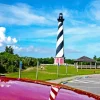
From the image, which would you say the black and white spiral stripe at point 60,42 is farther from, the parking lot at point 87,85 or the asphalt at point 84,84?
the parking lot at point 87,85

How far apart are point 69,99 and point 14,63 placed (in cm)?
3969

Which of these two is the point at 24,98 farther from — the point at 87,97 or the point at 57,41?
the point at 57,41

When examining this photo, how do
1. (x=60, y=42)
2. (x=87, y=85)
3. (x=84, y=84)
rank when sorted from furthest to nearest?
(x=60, y=42) → (x=84, y=84) → (x=87, y=85)

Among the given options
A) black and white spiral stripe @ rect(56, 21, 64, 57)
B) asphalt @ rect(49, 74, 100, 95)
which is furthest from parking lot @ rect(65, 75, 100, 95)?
black and white spiral stripe @ rect(56, 21, 64, 57)

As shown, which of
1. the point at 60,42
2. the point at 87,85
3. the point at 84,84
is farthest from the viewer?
the point at 60,42

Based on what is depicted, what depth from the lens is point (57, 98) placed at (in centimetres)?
248

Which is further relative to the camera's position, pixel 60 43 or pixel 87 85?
pixel 60 43

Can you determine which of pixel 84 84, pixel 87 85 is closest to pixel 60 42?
pixel 84 84

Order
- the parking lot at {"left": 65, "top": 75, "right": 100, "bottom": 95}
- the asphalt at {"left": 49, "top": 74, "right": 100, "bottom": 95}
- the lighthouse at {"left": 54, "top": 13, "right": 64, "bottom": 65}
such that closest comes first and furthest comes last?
the parking lot at {"left": 65, "top": 75, "right": 100, "bottom": 95}, the asphalt at {"left": 49, "top": 74, "right": 100, "bottom": 95}, the lighthouse at {"left": 54, "top": 13, "right": 64, "bottom": 65}

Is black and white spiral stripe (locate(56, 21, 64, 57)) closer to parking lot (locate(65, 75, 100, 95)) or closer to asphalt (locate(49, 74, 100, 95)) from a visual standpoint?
asphalt (locate(49, 74, 100, 95))

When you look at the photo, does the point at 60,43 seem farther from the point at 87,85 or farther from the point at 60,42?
the point at 87,85

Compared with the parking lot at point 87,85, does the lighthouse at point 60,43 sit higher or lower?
higher

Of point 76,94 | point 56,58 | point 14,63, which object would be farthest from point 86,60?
point 76,94

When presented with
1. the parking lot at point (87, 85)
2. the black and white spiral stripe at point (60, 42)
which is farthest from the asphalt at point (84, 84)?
the black and white spiral stripe at point (60, 42)
